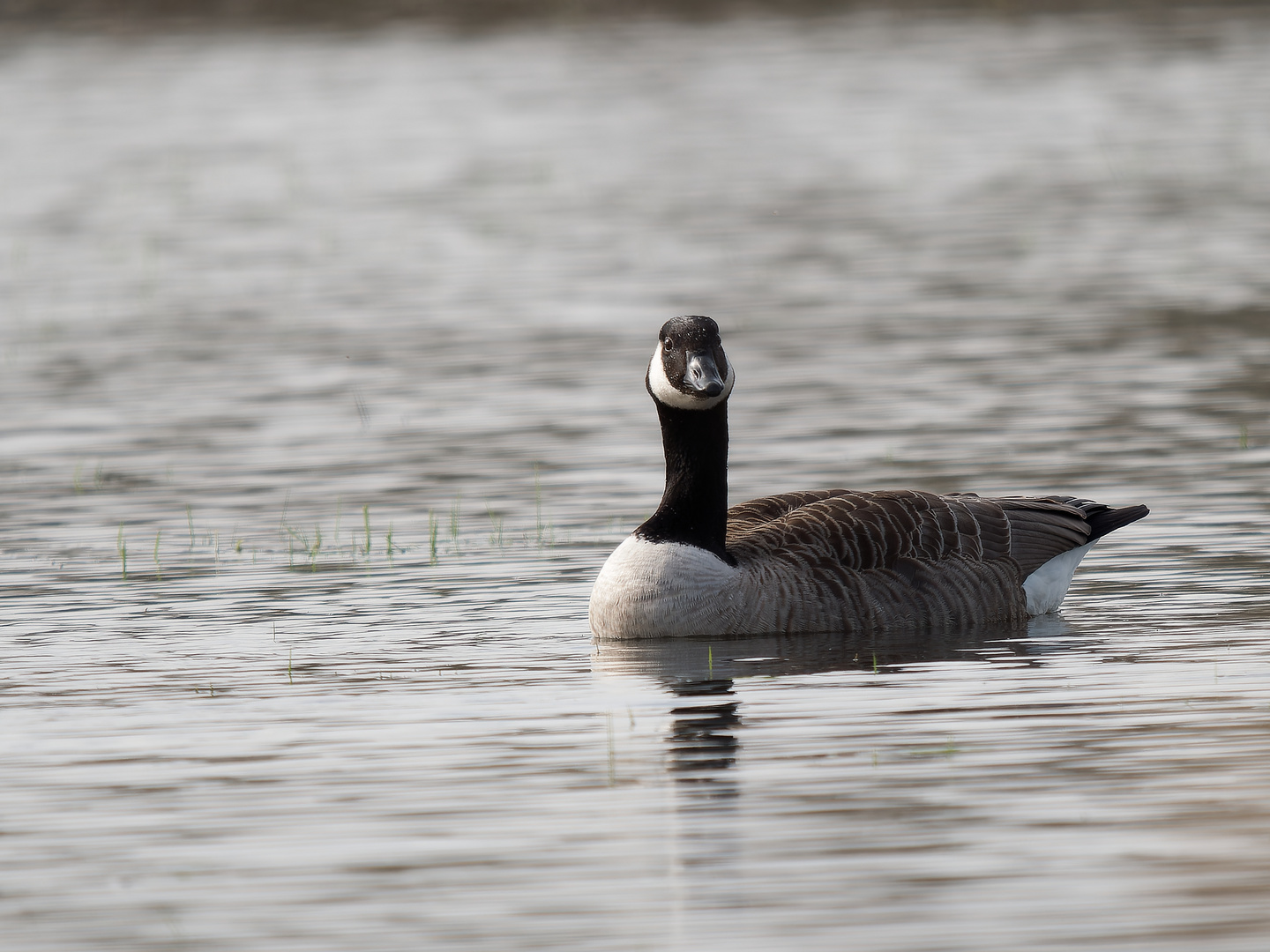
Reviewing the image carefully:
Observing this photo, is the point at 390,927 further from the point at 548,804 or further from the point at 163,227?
the point at 163,227

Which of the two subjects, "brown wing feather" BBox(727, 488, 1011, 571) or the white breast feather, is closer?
the white breast feather

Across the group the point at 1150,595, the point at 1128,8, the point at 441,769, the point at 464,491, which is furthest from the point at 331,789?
the point at 1128,8

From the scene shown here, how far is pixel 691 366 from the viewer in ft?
42.3

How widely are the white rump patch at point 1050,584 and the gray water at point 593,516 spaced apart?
15 centimetres

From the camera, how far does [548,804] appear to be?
910cm

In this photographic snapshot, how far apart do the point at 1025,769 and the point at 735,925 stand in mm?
2281

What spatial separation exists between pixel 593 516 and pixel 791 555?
12.8 feet

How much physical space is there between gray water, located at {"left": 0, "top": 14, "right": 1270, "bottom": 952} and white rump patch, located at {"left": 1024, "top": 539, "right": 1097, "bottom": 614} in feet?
0.48

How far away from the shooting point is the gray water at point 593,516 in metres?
8.17

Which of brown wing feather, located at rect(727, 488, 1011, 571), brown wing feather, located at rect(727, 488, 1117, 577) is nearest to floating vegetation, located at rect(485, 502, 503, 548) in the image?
brown wing feather, located at rect(727, 488, 1117, 577)

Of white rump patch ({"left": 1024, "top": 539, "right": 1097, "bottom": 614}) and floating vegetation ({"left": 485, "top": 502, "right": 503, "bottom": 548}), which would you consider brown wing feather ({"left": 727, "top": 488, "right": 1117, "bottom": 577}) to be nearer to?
white rump patch ({"left": 1024, "top": 539, "right": 1097, "bottom": 614})

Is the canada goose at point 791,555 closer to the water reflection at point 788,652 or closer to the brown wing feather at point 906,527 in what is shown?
the brown wing feather at point 906,527

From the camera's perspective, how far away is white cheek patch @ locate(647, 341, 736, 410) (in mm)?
13195

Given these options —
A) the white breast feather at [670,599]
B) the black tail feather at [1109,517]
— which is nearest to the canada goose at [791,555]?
the white breast feather at [670,599]
